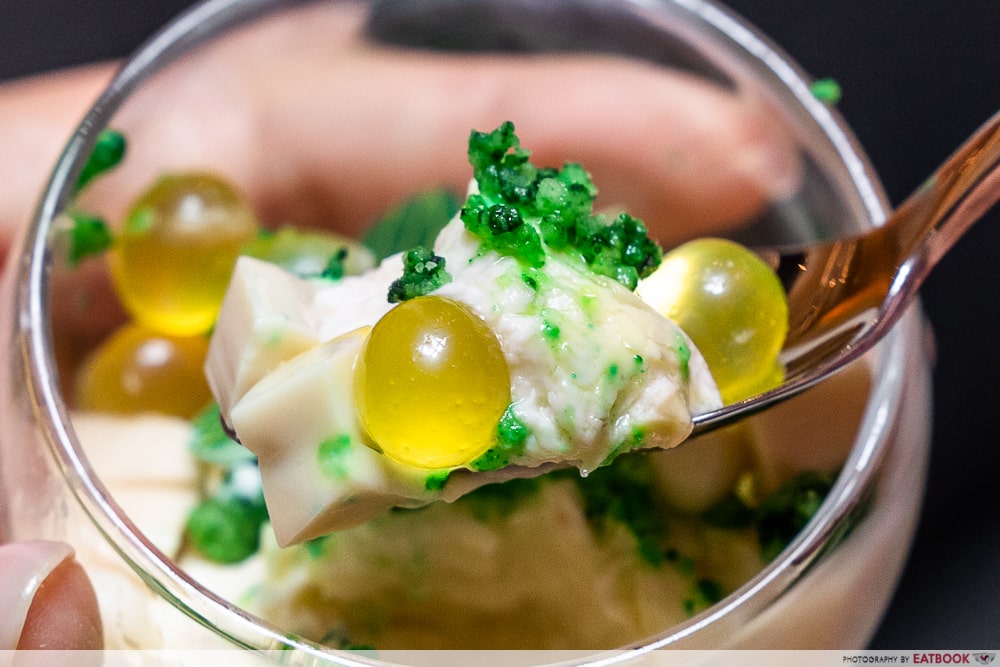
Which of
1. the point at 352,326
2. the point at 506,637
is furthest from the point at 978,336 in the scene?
the point at 352,326

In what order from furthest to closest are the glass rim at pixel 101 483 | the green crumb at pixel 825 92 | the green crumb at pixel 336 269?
the green crumb at pixel 825 92 < the green crumb at pixel 336 269 < the glass rim at pixel 101 483

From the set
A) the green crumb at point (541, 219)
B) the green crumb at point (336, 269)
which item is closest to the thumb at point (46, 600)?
the green crumb at point (336, 269)

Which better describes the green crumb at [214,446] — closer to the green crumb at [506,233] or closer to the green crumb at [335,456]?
the green crumb at [335,456]

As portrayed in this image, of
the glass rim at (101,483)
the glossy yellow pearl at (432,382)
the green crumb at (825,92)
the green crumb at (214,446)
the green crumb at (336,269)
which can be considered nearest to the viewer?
the glossy yellow pearl at (432,382)

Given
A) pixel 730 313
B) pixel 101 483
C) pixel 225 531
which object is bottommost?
pixel 225 531

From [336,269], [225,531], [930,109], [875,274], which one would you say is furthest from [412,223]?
[930,109]

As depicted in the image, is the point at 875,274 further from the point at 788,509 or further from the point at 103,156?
the point at 103,156
